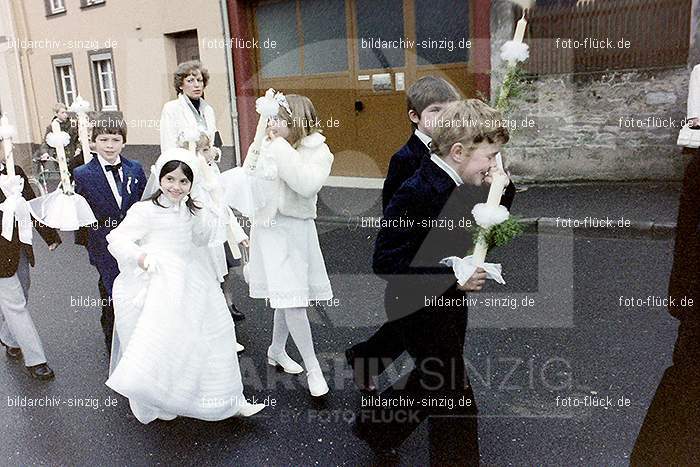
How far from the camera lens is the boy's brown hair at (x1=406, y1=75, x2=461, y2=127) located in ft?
11.4

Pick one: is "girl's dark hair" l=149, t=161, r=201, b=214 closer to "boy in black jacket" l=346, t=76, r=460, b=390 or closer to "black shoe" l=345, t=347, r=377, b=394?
"boy in black jacket" l=346, t=76, r=460, b=390

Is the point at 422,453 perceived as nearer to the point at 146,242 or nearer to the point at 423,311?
the point at 423,311

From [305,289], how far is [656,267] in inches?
142

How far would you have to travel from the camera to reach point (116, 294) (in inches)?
143

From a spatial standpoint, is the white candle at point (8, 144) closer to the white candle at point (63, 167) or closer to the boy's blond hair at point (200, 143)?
the white candle at point (63, 167)

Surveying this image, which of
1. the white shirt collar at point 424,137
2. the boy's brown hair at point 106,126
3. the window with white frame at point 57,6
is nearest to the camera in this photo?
the white shirt collar at point 424,137

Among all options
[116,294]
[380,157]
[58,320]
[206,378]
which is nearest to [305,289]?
[206,378]

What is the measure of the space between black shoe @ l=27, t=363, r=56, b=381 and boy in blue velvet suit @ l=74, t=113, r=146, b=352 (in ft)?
2.38

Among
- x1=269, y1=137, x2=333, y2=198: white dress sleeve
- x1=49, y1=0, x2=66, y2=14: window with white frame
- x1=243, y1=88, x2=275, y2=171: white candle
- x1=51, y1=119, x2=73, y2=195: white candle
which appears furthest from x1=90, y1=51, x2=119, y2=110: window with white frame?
x1=269, y1=137, x2=333, y2=198: white dress sleeve

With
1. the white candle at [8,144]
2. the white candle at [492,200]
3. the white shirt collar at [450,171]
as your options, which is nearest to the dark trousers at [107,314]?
the white candle at [8,144]

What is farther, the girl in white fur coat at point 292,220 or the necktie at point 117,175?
the necktie at point 117,175

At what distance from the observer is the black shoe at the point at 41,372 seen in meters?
4.43

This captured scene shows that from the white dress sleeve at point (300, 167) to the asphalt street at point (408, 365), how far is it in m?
1.24

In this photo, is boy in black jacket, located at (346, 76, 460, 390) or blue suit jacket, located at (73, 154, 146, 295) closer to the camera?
boy in black jacket, located at (346, 76, 460, 390)
